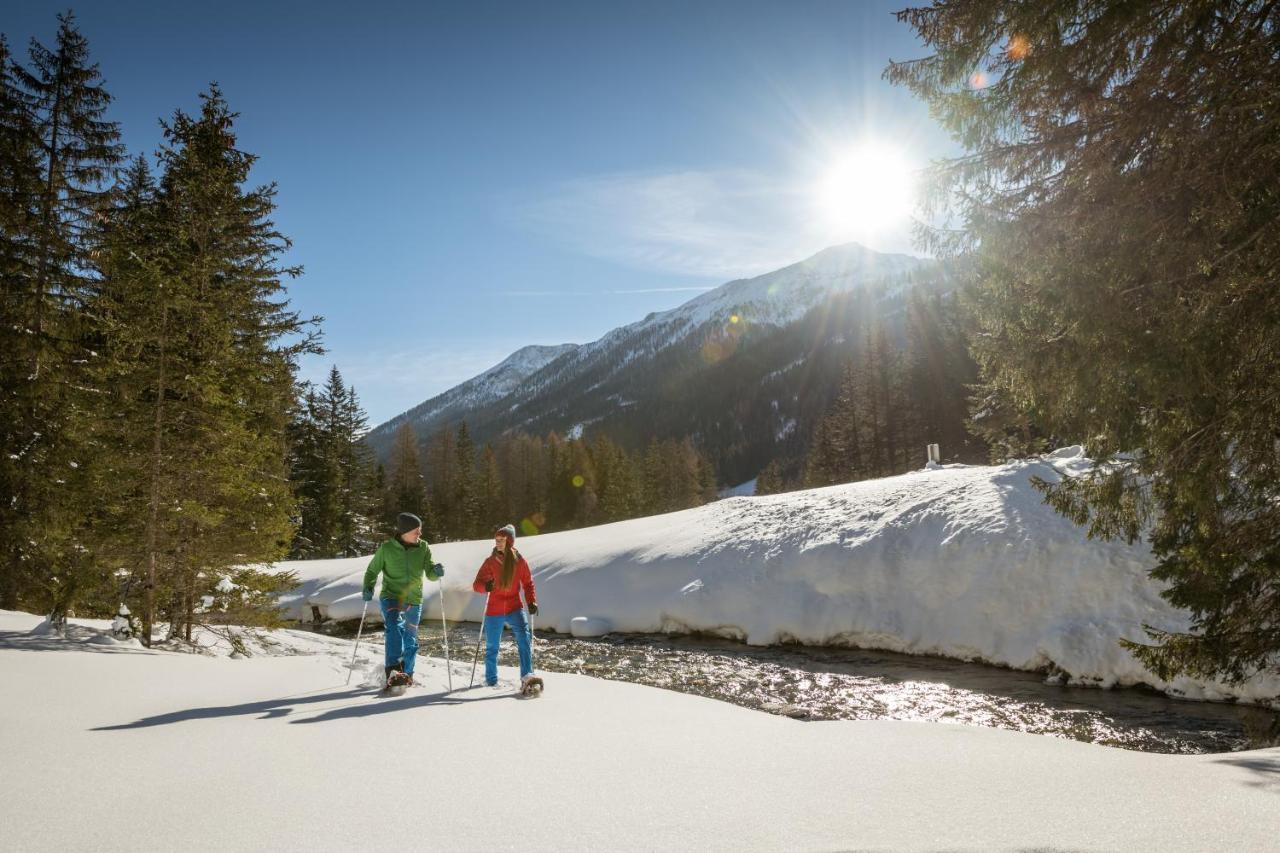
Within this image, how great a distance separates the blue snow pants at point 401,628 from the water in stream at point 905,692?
1.91 meters

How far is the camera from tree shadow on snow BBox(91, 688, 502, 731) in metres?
5.75

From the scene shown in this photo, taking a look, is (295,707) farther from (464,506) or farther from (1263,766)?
(464,506)

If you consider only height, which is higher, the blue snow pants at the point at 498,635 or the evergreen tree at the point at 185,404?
the evergreen tree at the point at 185,404

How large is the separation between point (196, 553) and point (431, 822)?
1024 centimetres

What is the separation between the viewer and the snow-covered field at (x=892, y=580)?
42.4 feet

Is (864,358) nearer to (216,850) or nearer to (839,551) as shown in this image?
(839,551)

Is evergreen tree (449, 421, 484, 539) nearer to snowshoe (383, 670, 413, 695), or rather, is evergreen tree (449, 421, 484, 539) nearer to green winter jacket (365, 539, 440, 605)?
green winter jacket (365, 539, 440, 605)

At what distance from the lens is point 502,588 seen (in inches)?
338

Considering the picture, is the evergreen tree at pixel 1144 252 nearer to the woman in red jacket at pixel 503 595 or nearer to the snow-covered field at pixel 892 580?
the snow-covered field at pixel 892 580

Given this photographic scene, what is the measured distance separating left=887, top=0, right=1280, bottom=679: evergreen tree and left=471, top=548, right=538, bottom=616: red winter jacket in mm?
6318

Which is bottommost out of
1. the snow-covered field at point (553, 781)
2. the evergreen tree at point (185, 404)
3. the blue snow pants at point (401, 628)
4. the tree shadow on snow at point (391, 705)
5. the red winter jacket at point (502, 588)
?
the tree shadow on snow at point (391, 705)

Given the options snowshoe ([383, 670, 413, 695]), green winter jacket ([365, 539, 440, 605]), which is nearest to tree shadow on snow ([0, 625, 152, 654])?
green winter jacket ([365, 539, 440, 605])

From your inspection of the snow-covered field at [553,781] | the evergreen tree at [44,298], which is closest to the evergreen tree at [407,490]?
the evergreen tree at [44,298]

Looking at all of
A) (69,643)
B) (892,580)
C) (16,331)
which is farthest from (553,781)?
(16,331)
